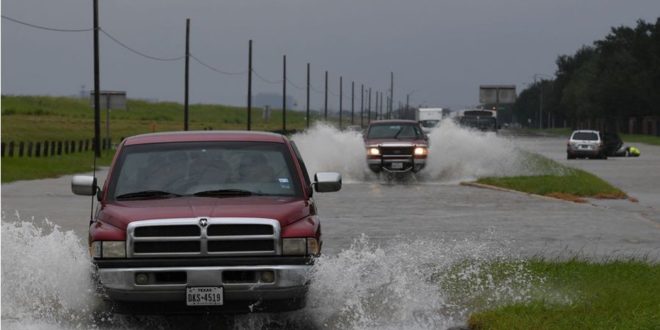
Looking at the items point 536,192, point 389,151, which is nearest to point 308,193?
point 536,192

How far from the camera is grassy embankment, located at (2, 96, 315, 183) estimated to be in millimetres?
42312

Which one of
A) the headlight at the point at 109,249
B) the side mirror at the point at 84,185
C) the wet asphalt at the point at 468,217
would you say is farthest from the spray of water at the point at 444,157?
the headlight at the point at 109,249

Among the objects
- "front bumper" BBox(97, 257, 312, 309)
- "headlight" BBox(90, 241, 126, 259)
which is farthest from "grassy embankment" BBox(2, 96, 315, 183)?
"front bumper" BBox(97, 257, 312, 309)

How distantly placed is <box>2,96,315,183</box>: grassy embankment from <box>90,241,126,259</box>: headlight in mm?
25111

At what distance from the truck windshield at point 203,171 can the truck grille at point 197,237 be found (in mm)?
786

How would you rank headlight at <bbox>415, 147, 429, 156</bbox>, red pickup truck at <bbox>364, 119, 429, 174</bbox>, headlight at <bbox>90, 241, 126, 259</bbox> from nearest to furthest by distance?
1. headlight at <bbox>90, 241, 126, 259</bbox>
2. red pickup truck at <bbox>364, 119, 429, 174</bbox>
3. headlight at <bbox>415, 147, 429, 156</bbox>

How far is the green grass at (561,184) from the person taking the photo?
1088 inches

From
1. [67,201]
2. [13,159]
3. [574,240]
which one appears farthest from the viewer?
[13,159]

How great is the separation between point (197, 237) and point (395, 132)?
2669cm

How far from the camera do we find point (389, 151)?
113ft

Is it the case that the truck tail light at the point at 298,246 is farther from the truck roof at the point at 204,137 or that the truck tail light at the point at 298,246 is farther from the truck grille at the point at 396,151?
the truck grille at the point at 396,151

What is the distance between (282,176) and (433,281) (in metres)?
2.81

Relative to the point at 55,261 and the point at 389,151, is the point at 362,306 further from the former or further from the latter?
the point at 389,151

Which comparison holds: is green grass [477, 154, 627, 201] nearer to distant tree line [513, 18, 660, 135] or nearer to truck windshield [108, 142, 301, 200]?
truck windshield [108, 142, 301, 200]
